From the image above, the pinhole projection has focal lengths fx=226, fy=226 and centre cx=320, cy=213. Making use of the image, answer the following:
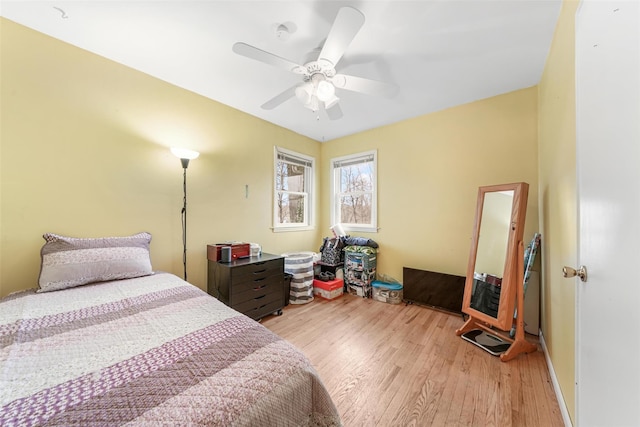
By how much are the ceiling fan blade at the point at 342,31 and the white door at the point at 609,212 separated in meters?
0.99

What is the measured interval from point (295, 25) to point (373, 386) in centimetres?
264

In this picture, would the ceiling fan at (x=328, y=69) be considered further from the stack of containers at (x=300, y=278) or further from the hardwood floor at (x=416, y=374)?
the hardwood floor at (x=416, y=374)

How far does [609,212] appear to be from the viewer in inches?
32.2

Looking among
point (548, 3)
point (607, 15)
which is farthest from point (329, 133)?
point (607, 15)

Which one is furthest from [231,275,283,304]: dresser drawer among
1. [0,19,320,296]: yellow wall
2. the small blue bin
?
the small blue bin

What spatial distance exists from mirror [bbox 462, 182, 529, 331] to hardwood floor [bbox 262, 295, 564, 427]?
1.20 ft

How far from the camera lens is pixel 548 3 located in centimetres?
146

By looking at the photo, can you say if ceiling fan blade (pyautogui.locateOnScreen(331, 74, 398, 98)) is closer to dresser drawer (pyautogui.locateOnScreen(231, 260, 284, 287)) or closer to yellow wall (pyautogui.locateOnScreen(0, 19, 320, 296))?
yellow wall (pyautogui.locateOnScreen(0, 19, 320, 296))

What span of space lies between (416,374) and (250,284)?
171 centimetres

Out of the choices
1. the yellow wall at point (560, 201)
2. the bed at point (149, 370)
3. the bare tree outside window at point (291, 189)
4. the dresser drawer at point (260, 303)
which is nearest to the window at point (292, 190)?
the bare tree outside window at point (291, 189)

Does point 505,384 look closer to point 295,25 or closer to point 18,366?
point 18,366

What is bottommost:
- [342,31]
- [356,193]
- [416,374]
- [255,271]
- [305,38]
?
[416,374]

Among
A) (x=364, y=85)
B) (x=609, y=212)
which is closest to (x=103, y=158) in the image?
(x=364, y=85)

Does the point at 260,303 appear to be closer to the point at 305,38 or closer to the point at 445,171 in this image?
the point at 305,38
